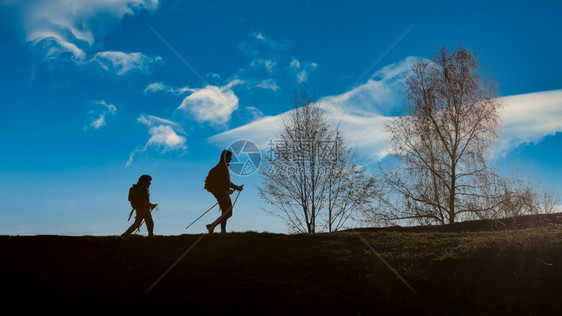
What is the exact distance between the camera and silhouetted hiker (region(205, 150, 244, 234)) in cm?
1488

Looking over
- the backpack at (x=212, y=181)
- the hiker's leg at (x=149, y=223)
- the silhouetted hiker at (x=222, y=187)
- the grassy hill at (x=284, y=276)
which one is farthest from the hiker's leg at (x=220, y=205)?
the hiker's leg at (x=149, y=223)

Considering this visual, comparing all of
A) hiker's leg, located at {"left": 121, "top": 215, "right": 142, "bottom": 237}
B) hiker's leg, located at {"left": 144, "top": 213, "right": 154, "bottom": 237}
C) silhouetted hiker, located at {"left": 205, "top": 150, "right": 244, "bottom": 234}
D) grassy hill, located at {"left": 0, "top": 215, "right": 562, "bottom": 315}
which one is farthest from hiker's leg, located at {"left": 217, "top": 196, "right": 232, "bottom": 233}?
hiker's leg, located at {"left": 121, "top": 215, "right": 142, "bottom": 237}

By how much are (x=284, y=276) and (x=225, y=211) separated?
5414 mm

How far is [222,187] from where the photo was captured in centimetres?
1496

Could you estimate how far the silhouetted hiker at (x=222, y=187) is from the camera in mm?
14883

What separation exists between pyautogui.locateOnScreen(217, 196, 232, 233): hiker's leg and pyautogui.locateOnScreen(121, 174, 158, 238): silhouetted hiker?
246 cm

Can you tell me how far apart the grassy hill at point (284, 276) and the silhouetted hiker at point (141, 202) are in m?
1.39

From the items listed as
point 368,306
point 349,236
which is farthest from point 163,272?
point 349,236

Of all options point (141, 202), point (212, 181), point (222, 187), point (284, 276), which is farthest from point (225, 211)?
point (284, 276)

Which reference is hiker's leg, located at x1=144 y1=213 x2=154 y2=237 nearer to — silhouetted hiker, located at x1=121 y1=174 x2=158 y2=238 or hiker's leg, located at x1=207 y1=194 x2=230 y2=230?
silhouetted hiker, located at x1=121 y1=174 x2=158 y2=238

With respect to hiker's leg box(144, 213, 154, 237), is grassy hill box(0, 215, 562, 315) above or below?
below

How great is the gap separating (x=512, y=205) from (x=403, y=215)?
616cm

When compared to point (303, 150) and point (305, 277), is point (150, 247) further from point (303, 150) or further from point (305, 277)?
point (303, 150)

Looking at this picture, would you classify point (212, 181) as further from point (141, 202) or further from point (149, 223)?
point (149, 223)
